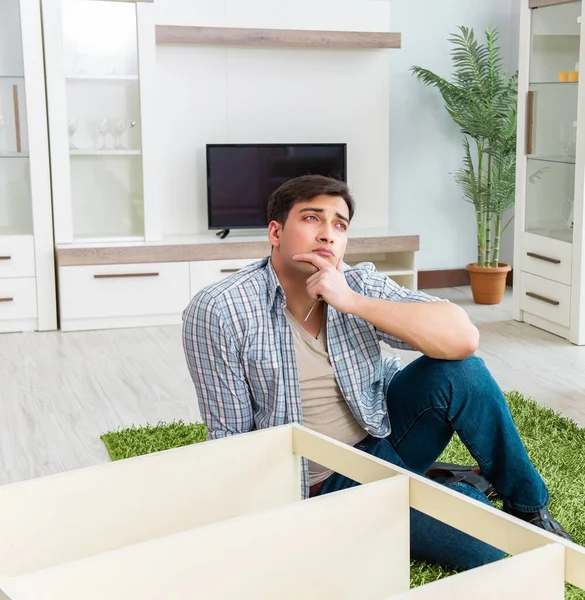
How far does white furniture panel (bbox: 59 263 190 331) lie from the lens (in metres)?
5.08

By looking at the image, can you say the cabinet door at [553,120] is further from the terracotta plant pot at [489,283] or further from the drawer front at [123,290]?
the drawer front at [123,290]

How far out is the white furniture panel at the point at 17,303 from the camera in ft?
16.7

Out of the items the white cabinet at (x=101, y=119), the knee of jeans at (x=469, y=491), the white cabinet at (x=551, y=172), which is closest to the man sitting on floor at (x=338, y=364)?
the knee of jeans at (x=469, y=491)

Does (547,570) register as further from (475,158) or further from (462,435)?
(475,158)

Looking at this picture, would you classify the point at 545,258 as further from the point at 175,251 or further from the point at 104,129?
the point at 104,129

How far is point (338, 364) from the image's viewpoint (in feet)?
6.96

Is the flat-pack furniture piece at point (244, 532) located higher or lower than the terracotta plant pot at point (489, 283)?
higher

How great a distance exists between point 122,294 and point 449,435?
3.23 m

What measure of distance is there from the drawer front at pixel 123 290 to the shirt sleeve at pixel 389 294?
3.08 metres

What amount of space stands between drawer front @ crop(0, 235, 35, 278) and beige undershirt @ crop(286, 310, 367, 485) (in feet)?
10.7

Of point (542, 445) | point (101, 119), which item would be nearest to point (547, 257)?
point (542, 445)

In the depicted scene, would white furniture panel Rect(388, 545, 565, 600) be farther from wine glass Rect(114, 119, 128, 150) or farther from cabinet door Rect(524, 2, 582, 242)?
wine glass Rect(114, 119, 128, 150)

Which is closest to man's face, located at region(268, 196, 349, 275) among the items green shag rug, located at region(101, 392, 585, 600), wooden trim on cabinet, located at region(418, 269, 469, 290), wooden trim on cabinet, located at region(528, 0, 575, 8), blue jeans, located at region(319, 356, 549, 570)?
blue jeans, located at region(319, 356, 549, 570)

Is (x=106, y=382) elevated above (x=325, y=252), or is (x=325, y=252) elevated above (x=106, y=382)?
(x=325, y=252)
